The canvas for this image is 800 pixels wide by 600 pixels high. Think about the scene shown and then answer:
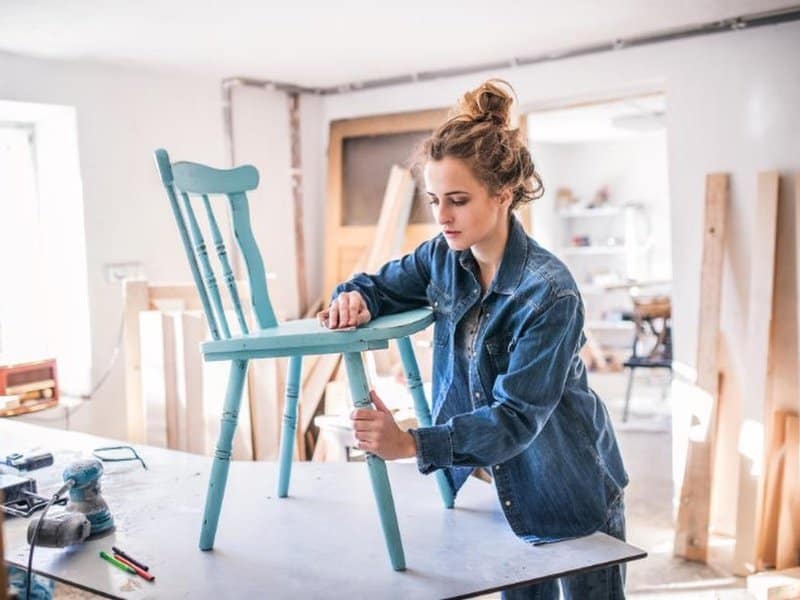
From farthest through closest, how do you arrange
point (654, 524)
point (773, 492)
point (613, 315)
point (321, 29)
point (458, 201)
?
point (613, 315) → point (654, 524) → point (773, 492) → point (321, 29) → point (458, 201)

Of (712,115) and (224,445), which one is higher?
(712,115)

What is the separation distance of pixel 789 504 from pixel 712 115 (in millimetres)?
1798

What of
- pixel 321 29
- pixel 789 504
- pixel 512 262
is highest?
pixel 321 29

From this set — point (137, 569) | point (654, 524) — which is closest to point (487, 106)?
point (137, 569)

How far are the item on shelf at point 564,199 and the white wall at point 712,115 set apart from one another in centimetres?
524

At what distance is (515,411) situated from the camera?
144 cm

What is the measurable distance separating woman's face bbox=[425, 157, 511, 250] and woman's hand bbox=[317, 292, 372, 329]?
234mm

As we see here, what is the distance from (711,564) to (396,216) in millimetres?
2407

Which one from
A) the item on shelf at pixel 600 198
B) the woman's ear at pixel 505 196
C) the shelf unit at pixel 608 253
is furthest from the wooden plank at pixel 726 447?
the item on shelf at pixel 600 198

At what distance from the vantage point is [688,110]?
→ 386 cm

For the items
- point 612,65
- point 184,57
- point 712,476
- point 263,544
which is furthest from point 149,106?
point 712,476

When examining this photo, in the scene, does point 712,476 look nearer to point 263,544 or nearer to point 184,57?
point 263,544

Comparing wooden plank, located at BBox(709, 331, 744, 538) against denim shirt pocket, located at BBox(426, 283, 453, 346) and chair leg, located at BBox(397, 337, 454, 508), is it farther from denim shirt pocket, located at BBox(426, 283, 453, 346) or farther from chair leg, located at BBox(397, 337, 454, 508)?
denim shirt pocket, located at BBox(426, 283, 453, 346)

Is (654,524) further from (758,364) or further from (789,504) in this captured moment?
(758,364)
